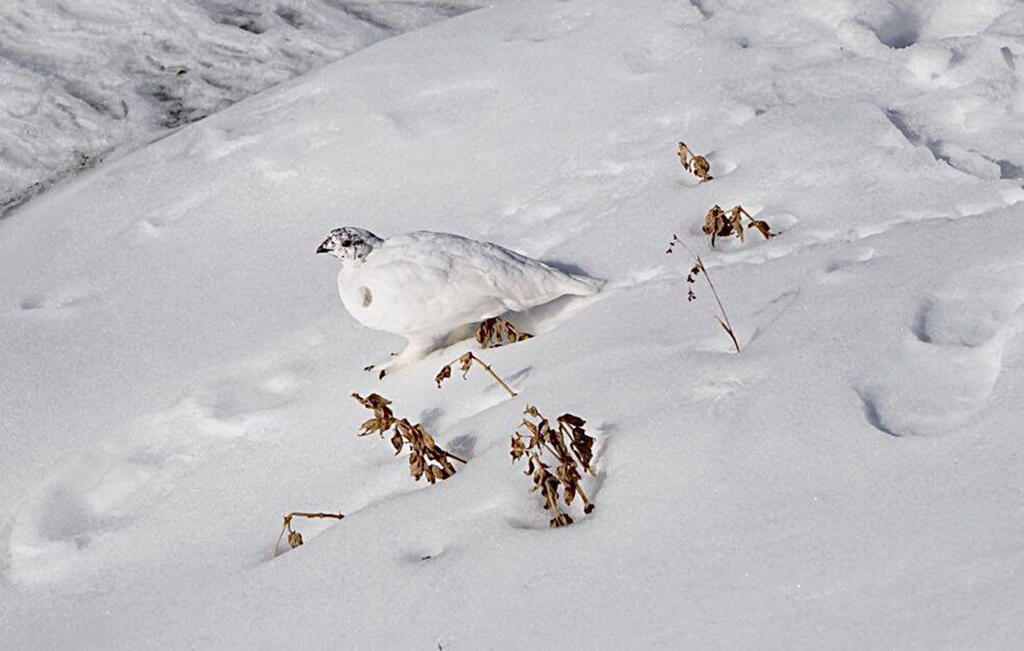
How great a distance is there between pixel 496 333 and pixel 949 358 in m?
1.14

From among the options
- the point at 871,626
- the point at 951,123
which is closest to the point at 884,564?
the point at 871,626

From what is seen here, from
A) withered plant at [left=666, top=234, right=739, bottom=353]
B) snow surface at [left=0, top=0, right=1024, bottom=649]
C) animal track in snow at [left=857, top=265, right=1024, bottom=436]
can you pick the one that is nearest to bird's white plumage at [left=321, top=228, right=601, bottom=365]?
snow surface at [left=0, top=0, right=1024, bottom=649]

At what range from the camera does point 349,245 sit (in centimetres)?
317

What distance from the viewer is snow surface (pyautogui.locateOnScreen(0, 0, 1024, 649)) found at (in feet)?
7.18

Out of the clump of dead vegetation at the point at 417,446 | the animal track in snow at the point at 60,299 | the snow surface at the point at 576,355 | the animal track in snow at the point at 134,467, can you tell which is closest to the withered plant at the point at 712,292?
the snow surface at the point at 576,355

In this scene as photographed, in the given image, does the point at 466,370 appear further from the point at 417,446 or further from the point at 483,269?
the point at 417,446

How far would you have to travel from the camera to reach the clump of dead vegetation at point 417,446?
8.85 ft

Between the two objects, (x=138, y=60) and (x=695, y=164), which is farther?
(x=138, y=60)

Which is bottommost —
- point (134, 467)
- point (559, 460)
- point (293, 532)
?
point (134, 467)

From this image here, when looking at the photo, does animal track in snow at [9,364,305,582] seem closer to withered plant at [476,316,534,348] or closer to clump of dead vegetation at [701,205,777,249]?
withered plant at [476,316,534,348]

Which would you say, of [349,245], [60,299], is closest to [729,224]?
[349,245]

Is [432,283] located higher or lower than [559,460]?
lower

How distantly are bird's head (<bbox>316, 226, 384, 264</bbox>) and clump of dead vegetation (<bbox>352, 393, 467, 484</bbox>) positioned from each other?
51cm

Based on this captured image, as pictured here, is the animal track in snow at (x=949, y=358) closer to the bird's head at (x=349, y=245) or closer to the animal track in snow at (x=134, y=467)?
the bird's head at (x=349, y=245)
